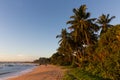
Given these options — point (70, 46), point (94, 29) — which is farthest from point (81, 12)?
point (70, 46)

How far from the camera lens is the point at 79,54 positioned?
156 feet

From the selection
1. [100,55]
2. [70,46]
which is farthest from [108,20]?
[100,55]

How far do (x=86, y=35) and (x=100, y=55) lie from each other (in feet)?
53.0

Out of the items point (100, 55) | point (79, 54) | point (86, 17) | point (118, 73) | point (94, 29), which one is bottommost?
point (118, 73)

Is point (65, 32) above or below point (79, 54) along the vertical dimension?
above

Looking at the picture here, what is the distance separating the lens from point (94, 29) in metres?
37.0

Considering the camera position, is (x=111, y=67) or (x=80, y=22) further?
(x=80, y=22)

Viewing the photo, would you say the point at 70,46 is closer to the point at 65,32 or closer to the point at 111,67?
the point at 65,32

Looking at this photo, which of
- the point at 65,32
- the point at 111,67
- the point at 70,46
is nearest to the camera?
the point at 111,67

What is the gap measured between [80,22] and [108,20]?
7006 mm

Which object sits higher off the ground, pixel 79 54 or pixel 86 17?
pixel 86 17

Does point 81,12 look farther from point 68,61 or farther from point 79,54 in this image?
point 68,61

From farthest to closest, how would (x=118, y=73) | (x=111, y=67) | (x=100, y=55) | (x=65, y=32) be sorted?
(x=65, y=32) < (x=100, y=55) < (x=111, y=67) < (x=118, y=73)

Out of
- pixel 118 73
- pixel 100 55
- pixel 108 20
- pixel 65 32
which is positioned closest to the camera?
pixel 118 73
